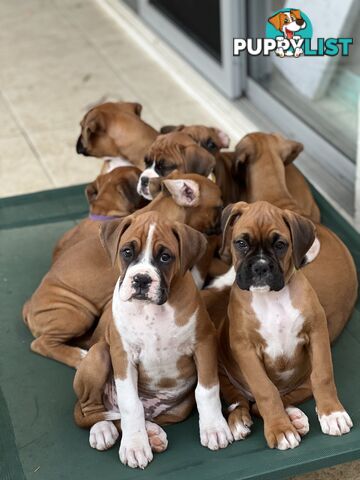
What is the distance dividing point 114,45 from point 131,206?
373 cm

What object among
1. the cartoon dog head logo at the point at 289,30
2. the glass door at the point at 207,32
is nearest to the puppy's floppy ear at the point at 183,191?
the cartoon dog head logo at the point at 289,30

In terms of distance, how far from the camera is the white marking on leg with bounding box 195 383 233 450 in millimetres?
3217

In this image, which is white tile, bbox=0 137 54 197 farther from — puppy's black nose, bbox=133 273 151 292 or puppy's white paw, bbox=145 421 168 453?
puppy's black nose, bbox=133 273 151 292

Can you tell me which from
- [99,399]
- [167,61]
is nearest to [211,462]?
[99,399]

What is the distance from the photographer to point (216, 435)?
10.6ft

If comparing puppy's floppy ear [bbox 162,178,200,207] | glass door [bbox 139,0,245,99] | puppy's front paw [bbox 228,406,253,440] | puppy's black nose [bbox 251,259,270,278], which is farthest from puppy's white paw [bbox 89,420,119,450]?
glass door [bbox 139,0,245,99]

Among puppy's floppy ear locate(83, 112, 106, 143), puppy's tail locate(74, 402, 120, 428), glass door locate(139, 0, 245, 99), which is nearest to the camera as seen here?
puppy's tail locate(74, 402, 120, 428)

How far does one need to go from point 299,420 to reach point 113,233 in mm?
880

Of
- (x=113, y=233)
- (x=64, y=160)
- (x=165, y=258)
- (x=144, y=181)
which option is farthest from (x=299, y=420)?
(x=64, y=160)

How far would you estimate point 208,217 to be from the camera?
392 cm

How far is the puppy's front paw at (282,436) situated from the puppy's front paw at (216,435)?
5.8 inches

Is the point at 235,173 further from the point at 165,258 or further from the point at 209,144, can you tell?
the point at 165,258

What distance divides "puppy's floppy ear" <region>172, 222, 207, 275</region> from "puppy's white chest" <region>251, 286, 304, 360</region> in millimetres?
234

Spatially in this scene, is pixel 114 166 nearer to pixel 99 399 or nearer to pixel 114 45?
pixel 99 399
